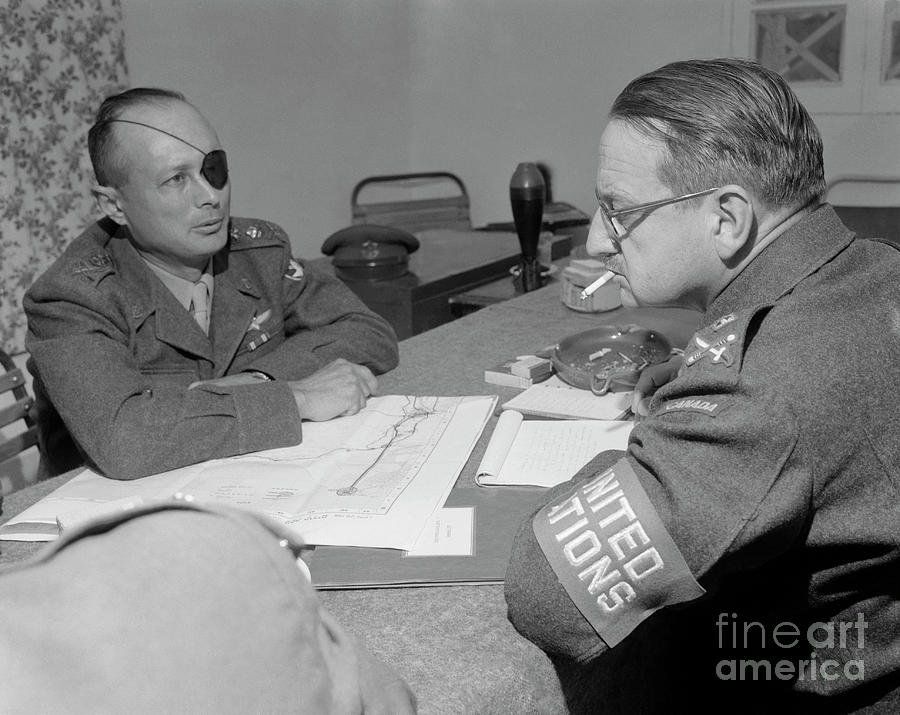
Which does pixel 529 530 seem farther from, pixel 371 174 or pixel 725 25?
pixel 371 174

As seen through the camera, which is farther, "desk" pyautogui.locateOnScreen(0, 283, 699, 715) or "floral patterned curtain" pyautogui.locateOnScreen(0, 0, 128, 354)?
"floral patterned curtain" pyautogui.locateOnScreen(0, 0, 128, 354)

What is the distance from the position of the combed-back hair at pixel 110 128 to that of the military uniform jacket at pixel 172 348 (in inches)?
4.6

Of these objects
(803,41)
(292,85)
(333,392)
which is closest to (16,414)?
(333,392)

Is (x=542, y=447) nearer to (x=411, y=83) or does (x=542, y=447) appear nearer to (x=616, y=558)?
(x=616, y=558)

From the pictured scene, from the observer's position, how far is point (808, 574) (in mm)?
1064

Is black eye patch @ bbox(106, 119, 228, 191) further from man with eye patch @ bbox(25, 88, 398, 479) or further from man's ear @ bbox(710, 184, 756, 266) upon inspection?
man's ear @ bbox(710, 184, 756, 266)

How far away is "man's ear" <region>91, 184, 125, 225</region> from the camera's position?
1.79 meters

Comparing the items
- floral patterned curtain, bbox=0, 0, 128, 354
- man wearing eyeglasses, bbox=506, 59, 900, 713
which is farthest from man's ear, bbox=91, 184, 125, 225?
floral patterned curtain, bbox=0, 0, 128, 354

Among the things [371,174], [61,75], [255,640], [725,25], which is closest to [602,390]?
[255,640]

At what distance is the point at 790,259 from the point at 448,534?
531 millimetres

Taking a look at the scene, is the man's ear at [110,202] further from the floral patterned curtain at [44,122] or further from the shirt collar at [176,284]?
the floral patterned curtain at [44,122]

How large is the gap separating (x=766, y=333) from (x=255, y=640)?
67 cm

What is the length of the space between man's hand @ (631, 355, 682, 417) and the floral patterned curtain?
2498mm

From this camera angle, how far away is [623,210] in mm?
1188
